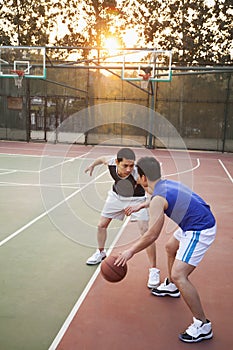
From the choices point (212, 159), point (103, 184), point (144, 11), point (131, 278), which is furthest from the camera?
point (144, 11)

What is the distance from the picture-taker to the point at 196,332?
3232 mm

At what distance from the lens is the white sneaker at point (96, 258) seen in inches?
189

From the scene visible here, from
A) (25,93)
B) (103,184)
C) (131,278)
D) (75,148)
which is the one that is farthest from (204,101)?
(131,278)

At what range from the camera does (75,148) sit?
61.9ft

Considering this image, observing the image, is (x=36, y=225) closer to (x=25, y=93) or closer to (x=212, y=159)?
(x=212, y=159)

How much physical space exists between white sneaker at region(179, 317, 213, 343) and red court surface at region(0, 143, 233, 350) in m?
0.04

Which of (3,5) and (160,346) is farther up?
(3,5)

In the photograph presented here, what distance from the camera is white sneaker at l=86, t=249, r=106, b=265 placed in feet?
15.7

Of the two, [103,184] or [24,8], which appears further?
[24,8]

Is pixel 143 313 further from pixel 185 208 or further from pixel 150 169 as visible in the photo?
pixel 150 169

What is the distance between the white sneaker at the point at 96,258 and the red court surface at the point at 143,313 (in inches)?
15.7

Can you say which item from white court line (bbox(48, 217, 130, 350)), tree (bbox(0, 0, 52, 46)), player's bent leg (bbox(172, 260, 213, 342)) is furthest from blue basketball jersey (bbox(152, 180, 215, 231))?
tree (bbox(0, 0, 52, 46))

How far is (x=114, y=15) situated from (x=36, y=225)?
93.4ft

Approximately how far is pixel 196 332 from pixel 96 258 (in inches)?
73.6
